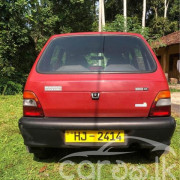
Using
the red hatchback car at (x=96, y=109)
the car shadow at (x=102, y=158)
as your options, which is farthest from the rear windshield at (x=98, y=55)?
the car shadow at (x=102, y=158)

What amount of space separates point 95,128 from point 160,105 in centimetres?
69

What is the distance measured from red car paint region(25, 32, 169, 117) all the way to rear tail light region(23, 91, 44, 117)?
0.05 metres

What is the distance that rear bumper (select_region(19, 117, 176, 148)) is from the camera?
2195mm

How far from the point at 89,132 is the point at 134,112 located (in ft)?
1.59

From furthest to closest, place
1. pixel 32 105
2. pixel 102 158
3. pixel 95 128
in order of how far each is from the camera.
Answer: pixel 102 158 → pixel 32 105 → pixel 95 128

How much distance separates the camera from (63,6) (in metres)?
14.9

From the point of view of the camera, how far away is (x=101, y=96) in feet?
7.35

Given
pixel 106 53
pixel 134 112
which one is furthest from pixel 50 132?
pixel 106 53

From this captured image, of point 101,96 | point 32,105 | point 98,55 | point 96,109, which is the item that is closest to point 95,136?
point 96,109

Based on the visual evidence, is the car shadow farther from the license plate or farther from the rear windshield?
the rear windshield

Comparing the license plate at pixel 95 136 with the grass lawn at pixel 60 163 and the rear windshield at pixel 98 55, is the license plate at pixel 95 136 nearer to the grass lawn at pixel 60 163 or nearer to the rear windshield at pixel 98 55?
the grass lawn at pixel 60 163

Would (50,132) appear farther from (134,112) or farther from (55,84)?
(134,112)

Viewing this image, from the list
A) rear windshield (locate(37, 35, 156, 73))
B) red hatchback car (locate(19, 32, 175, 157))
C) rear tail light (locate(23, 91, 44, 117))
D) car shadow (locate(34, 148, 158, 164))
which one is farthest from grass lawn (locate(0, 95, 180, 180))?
rear windshield (locate(37, 35, 156, 73))

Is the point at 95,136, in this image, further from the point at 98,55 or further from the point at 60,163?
the point at 98,55
